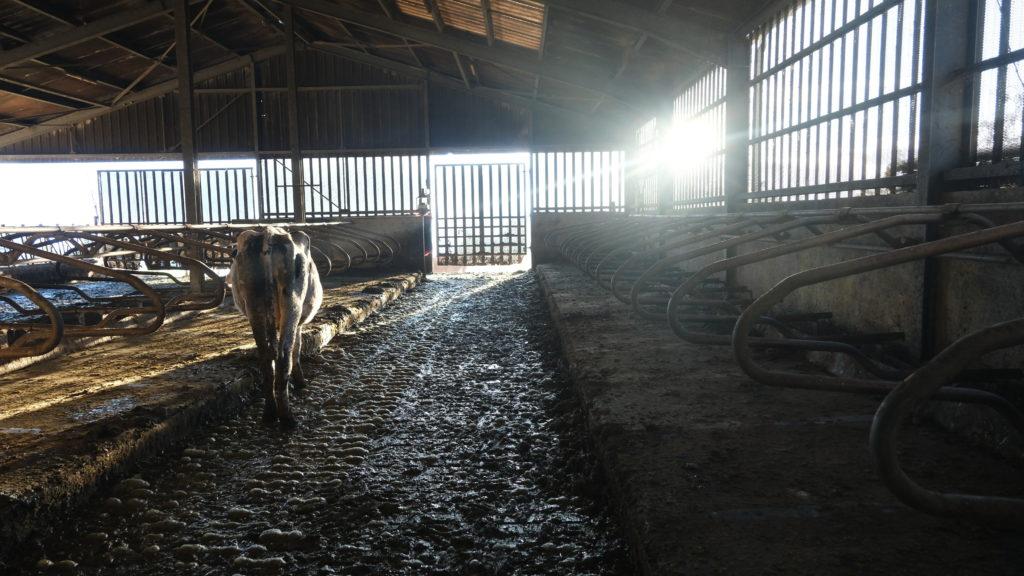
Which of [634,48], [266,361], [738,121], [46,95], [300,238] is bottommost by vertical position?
[266,361]

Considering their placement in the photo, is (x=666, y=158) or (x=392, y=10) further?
(x=392, y=10)

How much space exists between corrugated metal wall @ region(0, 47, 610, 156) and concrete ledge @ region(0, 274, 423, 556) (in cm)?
1035

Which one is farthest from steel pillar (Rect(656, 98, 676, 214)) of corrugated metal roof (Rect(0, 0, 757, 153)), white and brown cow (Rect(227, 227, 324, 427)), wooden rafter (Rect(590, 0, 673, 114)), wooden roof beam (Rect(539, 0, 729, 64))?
white and brown cow (Rect(227, 227, 324, 427))

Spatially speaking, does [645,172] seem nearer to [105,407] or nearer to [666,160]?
[666,160]

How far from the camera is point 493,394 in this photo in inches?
175

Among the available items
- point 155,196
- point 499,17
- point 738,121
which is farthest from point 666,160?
point 155,196

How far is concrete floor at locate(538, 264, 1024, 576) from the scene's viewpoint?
1.77m

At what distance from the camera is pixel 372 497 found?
9.10ft

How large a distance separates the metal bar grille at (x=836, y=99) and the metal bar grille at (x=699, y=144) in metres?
1.25

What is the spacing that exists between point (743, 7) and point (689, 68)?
9.39 ft

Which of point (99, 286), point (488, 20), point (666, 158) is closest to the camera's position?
point (488, 20)

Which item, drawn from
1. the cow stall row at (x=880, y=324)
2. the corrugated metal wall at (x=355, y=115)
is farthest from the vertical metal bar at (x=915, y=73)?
the corrugated metal wall at (x=355, y=115)

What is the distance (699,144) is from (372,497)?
7.70 meters

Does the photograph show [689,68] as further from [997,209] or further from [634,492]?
[634,492]
